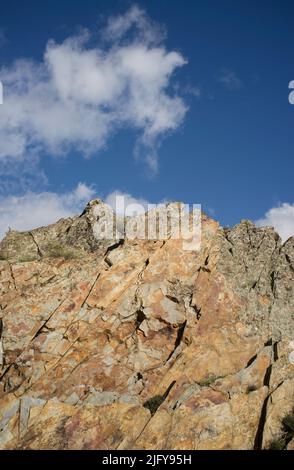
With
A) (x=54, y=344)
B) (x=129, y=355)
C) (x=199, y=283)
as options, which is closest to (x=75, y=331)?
(x=54, y=344)

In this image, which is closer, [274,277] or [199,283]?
[199,283]

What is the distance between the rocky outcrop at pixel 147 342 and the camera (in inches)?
930

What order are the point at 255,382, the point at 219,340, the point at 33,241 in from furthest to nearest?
the point at 33,241
the point at 219,340
the point at 255,382

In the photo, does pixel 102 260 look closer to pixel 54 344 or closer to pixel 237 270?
pixel 54 344

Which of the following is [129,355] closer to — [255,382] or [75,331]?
[75,331]

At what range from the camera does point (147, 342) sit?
27.7 metres

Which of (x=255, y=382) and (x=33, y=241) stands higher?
(x=33, y=241)

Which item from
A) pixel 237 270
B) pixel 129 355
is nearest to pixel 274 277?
pixel 237 270

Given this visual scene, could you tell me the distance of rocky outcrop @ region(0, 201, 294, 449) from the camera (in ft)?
77.5

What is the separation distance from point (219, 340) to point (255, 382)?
3.30m

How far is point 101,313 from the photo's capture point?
28.7m

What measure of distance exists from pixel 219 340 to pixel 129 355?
5791 millimetres
